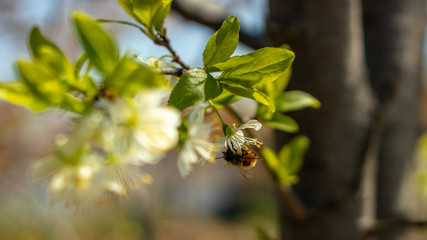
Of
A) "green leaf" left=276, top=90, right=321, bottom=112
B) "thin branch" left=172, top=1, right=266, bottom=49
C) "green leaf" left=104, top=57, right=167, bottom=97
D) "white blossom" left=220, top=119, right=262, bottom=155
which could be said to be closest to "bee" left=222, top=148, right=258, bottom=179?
"white blossom" left=220, top=119, right=262, bottom=155

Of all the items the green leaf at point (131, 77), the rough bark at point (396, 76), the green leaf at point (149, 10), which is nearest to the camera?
the green leaf at point (131, 77)

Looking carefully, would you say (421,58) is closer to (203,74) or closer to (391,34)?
(391,34)

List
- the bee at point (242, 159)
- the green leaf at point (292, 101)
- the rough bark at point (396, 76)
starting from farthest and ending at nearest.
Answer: the rough bark at point (396, 76), the green leaf at point (292, 101), the bee at point (242, 159)

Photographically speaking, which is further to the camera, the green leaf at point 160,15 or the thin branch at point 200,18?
the thin branch at point 200,18

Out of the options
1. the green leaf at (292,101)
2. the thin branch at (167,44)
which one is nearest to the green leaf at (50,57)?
the thin branch at (167,44)

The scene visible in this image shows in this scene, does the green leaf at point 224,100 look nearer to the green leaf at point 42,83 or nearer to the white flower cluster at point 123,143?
the white flower cluster at point 123,143

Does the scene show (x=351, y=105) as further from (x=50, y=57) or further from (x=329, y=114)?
(x=50, y=57)

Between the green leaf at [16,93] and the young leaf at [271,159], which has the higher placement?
the young leaf at [271,159]

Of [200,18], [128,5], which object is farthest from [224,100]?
[200,18]
